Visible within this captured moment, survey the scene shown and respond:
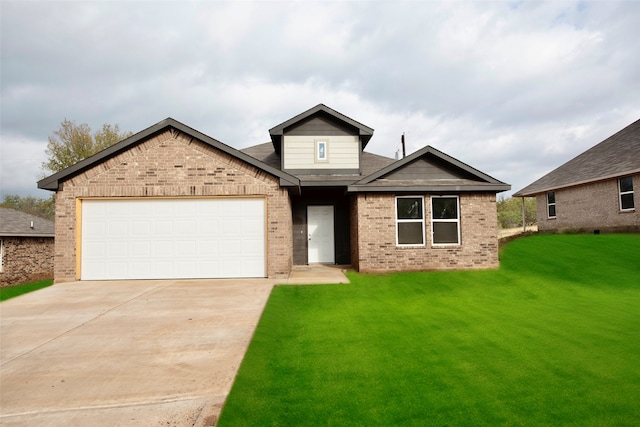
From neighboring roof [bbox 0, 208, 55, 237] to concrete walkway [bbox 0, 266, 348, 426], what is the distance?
12.3m

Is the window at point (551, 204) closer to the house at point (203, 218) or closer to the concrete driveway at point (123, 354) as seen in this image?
the house at point (203, 218)

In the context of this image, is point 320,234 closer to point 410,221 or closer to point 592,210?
point 410,221

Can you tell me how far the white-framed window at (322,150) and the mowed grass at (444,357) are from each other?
6369 mm

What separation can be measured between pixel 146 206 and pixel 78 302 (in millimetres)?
3751

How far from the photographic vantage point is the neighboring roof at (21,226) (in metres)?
18.5

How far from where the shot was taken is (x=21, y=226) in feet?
64.5

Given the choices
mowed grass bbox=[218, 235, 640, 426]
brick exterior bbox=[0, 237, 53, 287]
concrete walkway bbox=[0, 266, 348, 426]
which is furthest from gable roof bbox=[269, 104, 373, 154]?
brick exterior bbox=[0, 237, 53, 287]

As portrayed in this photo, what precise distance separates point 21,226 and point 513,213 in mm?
48614

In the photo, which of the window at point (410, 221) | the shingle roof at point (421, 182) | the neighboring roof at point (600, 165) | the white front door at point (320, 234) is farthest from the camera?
the neighboring roof at point (600, 165)

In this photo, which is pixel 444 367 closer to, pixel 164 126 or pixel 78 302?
pixel 78 302

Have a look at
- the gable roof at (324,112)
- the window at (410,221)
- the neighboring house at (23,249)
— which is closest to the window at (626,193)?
the window at (410,221)

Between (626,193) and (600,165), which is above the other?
(600,165)

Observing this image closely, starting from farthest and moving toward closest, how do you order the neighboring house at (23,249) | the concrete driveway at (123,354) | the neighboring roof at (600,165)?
the neighboring house at (23,249) < the neighboring roof at (600,165) < the concrete driveway at (123,354)

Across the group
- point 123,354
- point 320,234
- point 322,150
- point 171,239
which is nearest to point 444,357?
point 123,354
